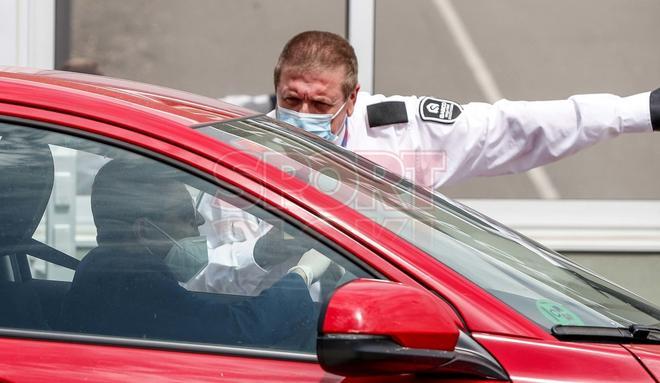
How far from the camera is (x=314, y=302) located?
6.40 ft

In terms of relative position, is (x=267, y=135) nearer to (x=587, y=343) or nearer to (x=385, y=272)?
(x=385, y=272)

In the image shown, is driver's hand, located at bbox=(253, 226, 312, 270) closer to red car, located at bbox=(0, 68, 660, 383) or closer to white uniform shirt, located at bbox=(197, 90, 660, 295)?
red car, located at bbox=(0, 68, 660, 383)

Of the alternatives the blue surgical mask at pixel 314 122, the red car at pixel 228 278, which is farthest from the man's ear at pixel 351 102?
the red car at pixel 228 278

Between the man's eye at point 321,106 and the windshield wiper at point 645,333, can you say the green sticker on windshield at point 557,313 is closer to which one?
the windshield wiper at point 645,333

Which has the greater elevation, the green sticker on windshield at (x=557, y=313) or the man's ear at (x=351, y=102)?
the man's ear at (x=351, y=102)

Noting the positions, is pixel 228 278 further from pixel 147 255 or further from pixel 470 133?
pixel 470 133

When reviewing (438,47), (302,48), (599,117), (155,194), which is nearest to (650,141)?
(438,47)

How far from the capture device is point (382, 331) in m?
1.76

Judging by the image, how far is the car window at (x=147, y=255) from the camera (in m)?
1.92

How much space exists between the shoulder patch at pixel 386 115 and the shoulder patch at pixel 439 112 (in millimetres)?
61

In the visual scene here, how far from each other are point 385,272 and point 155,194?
0.44 metres

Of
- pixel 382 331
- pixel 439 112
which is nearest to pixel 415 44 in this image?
pixel 439 112

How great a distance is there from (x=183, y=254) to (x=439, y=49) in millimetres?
3528

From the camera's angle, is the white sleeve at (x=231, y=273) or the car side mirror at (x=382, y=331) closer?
the car side mirror at (x=382, y=331)
